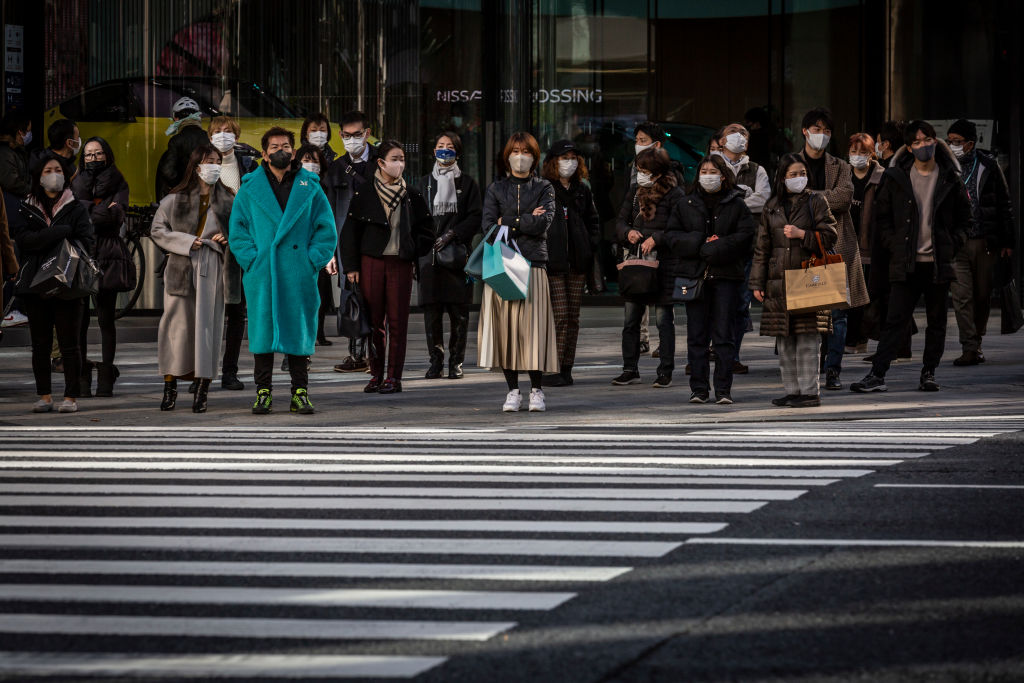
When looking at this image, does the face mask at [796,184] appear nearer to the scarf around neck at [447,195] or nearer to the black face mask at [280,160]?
the scarf around neck at [447,195]

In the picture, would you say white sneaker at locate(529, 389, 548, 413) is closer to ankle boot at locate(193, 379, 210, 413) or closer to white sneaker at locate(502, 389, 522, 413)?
white sneaker at locate(502, 389, 522, 413)

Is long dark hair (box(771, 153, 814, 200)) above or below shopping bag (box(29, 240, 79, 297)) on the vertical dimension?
above

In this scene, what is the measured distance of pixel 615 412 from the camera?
1280 cm

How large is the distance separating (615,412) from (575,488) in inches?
157

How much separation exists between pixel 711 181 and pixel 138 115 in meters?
8.42

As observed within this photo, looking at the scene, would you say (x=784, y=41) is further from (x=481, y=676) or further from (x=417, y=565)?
(x=481, y=676)

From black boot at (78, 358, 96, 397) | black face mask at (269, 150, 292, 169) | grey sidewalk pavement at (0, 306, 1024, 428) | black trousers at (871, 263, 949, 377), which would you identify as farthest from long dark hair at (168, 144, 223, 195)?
black trousers at (871, 263, 949, 377)

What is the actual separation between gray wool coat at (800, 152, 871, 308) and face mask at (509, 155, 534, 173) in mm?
2172

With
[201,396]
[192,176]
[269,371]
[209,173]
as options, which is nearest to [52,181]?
[192,176]

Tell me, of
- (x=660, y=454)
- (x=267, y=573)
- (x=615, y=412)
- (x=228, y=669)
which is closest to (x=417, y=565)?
(x=267, y=573)

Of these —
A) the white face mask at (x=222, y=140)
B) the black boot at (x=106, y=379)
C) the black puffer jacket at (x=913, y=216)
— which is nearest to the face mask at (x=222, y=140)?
the white face mask at (x=222, y=140)

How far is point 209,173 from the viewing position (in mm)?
13234

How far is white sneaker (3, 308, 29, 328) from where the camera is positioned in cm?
1384

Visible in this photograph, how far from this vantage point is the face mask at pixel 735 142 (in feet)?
50.3
